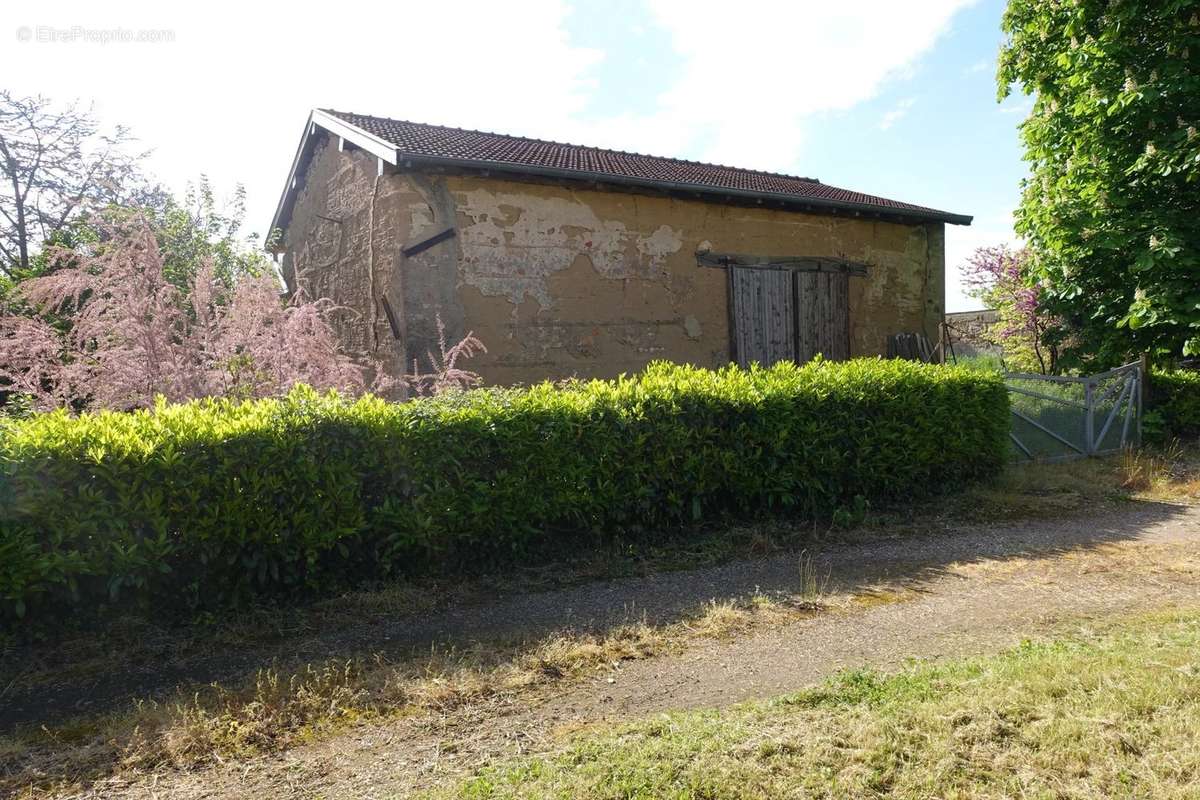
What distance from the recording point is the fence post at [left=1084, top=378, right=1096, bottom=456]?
10352 millimetres

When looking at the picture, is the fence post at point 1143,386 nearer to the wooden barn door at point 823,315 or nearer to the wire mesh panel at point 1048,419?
the wire mesh panel at point 1048,419

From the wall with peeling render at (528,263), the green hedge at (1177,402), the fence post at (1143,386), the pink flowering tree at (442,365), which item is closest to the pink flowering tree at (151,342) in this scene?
the pink flowering tree at (442,365)

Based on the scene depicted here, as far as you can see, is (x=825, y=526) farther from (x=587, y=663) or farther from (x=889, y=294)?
(x=889, y=294)

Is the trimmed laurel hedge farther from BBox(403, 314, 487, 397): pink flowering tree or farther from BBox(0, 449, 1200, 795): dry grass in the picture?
BBox(403, 314, 487, 397): pink flowering tree

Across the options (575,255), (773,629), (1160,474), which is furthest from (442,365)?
(1160,474)

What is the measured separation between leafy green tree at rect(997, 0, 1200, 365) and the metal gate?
1.09 metres

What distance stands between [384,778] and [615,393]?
3640mm

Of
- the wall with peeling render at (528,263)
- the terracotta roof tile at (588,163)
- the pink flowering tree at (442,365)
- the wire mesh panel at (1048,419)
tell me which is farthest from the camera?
the wire mesh panel at (1048,419)

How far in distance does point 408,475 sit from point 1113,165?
11024 mm

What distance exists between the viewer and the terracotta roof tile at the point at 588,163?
9.40 m

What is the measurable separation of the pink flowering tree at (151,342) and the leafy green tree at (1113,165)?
415 inches

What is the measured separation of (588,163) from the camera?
10.9m

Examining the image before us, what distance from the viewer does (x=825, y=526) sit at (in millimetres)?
6723

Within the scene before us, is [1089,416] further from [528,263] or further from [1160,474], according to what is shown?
[528,263]
